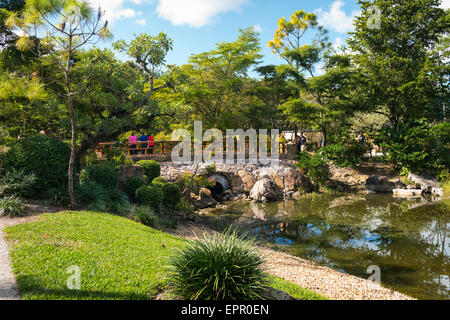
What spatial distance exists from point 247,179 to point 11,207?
11807 millimetres

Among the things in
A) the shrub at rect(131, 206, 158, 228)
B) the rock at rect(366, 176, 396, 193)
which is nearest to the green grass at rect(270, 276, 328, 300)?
the shrub at rect(131, 206, 158, 228)

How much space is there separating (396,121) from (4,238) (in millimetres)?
23219

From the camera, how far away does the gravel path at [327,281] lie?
200 inches

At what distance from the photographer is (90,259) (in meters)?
4.66

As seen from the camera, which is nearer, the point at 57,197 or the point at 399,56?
A: the point at 57,197

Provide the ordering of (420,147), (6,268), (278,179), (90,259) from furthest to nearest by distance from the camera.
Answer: (420,147) → (278,179) → (90,259) → (6,268)

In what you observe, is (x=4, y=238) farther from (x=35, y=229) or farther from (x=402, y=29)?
(x=402, y=29)

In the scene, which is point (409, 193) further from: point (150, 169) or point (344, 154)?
point (150, 169)

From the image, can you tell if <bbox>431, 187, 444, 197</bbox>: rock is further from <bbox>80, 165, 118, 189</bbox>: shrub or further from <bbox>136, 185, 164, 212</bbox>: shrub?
<bbox>80, 165, 118, 189</bbox>: shrub

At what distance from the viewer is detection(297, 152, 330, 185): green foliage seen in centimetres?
1847

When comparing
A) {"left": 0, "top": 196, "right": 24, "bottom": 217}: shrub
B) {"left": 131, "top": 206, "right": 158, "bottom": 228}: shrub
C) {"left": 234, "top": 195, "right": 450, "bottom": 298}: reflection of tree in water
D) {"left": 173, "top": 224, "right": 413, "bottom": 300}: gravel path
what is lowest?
{"left": 234, "top": 195, "right": 450, "bottom": 298}: reflection of tree in water

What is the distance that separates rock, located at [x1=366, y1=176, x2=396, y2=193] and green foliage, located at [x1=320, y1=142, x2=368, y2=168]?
1658mm

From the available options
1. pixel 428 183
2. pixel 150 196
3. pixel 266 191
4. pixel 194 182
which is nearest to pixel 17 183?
pixel 150 196
